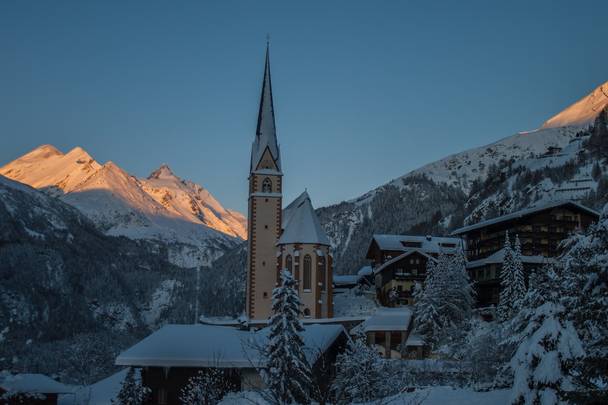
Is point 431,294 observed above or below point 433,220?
below

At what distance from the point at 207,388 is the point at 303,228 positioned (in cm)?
4287

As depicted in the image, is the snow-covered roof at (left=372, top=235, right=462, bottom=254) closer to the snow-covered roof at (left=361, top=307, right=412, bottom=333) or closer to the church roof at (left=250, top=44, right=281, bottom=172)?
the church roof at (left=250, top=44, right=281, bottom=172)

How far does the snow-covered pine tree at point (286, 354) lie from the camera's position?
106 ft

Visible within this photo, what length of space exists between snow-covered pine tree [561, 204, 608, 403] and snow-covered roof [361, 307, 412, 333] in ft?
135

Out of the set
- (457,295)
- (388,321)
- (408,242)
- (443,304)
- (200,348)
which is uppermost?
(408,242)

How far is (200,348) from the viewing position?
45562mm

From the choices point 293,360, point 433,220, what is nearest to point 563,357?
point 293,360

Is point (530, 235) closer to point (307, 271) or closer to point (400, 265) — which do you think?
point (400, 265)

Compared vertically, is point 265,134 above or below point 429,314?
above

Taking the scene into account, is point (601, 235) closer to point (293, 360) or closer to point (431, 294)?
point (293, 360)

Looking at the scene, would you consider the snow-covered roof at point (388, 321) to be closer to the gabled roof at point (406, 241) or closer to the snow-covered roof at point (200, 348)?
the snow-covered roof at point (200, 348)

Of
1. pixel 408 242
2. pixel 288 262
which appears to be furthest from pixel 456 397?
pixel 408 242

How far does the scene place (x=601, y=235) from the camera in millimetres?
20250

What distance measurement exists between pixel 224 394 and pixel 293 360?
11542 millimetres
